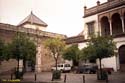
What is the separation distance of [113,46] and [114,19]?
13489 millimetres

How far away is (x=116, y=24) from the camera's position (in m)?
34.1

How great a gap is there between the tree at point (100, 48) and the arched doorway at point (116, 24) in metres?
12.1

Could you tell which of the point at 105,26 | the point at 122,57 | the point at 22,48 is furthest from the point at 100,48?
the point at 105,26

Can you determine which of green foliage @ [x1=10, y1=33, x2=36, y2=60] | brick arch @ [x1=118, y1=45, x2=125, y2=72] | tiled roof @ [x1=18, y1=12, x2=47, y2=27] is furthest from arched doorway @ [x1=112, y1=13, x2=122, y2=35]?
tiled roof @ [x1=18, y1=12, x2=47, y2=27]

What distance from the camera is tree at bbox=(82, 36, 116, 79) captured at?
823 inches

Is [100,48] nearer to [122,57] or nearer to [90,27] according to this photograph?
[122,57]

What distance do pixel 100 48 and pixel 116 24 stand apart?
1474 centimetres

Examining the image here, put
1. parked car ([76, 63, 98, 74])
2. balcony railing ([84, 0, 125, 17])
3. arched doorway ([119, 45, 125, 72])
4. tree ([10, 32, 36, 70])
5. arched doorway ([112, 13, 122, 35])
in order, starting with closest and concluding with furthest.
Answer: tree ([10, 32, 36, 70]) < parked car ([76, 63, 98, 74]) < arched doorway ([119, 45, 125, 72]) < balcony railing ([84, 0, 125, 17]) < arched doorway ([112, 13, 122, 35])

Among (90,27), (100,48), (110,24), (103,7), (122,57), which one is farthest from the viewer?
(90,27)

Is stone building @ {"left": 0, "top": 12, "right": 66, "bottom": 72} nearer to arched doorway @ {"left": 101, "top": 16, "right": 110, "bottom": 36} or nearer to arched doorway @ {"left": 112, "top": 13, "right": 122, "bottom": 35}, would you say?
arched doorway @ {"left": 101, "top": 16, "right": 110, "bottom": 36}

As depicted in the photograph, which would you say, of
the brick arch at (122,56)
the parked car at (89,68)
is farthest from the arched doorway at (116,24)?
the parked car at (89,68)

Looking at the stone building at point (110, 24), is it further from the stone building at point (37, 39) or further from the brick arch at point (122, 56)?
the stone building at point (37, 39)

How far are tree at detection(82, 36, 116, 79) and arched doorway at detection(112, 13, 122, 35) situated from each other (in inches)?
477

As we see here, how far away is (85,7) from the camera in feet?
122
